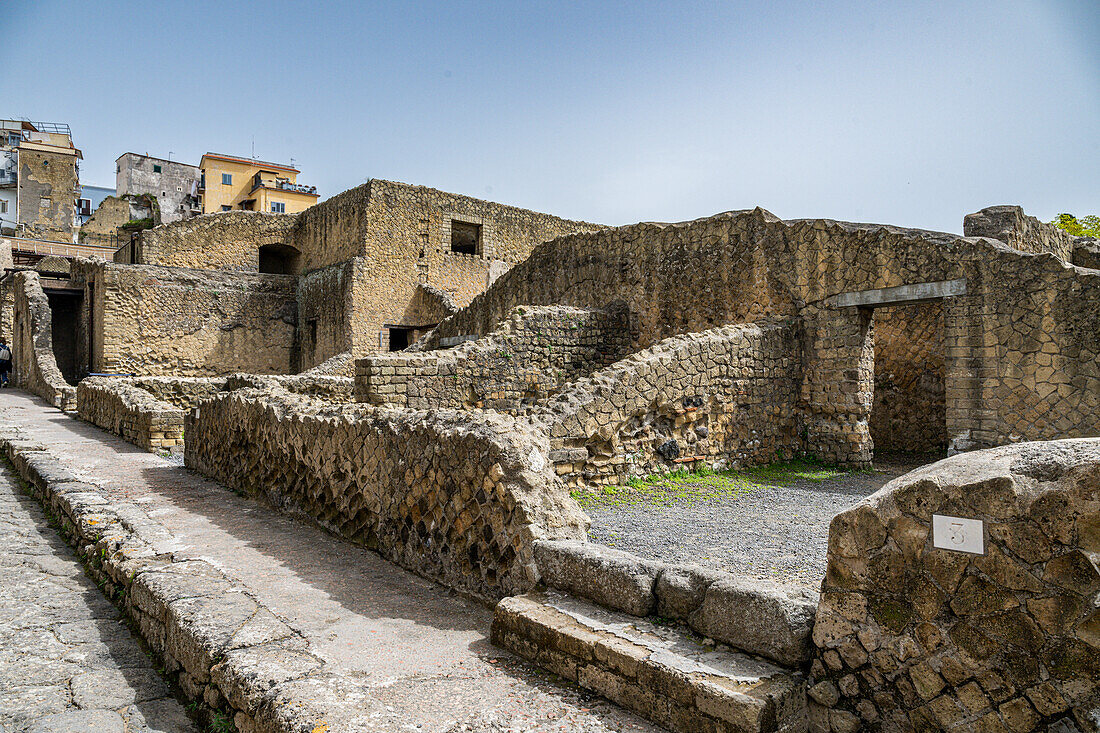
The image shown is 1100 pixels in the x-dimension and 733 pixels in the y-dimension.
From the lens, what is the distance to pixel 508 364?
33.1 ft

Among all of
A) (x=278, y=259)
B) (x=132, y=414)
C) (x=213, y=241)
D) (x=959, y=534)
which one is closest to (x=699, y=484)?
(x=959, y=534)

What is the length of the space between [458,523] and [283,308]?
18.7 meters

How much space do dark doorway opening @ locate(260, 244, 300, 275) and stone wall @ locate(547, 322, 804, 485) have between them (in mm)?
18463

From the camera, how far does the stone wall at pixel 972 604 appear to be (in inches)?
72.4

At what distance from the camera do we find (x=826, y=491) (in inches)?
284

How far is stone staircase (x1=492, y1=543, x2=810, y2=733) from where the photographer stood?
222 cm

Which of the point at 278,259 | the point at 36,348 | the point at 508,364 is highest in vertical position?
the point at 278,259

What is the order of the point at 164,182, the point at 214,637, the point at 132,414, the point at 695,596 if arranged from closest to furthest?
the point at 695,596 → the point at 214,637 → the point at 132,414 → the point at 164,182

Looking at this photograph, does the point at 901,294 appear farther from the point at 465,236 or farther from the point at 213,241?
the point at 213,241

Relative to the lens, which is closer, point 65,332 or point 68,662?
point 68,662

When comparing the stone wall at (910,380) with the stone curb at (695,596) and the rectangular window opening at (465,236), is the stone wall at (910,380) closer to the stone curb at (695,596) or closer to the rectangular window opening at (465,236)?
the stone curb at (695,596)

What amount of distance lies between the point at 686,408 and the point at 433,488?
459 centimetres

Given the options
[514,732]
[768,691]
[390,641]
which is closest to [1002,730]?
[768,691]

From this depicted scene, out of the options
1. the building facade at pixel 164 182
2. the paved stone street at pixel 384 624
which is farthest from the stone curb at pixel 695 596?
the building facade at pixel 164 182
